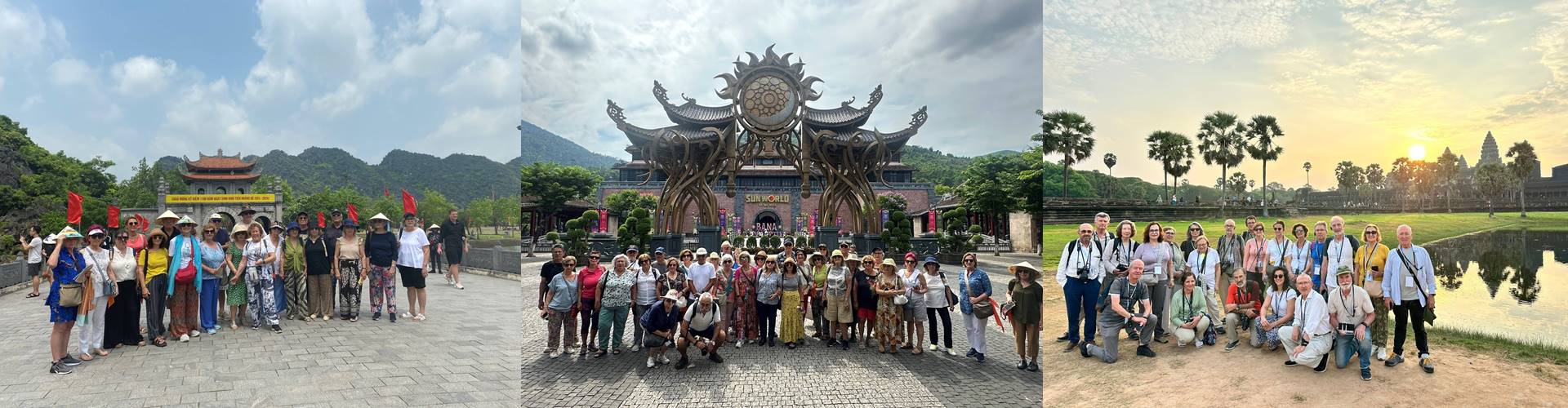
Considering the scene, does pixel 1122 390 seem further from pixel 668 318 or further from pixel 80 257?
pixel 80 257

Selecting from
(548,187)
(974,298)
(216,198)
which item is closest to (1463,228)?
(974,298)

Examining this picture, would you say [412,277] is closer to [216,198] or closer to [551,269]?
[551,269]

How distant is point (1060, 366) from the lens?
648 centimetres

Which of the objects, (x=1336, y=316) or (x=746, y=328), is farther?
(x=746, y=328)

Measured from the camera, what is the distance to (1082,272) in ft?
19.3

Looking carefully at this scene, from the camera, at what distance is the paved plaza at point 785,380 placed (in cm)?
470

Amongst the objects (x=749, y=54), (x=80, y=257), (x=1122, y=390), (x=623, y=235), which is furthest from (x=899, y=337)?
(x=623, y=235)

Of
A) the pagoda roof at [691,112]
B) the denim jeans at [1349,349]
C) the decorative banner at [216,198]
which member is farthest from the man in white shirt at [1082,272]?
the decorative banner at [216,198]

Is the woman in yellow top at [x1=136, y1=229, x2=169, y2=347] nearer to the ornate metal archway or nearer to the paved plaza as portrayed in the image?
the paved plaza

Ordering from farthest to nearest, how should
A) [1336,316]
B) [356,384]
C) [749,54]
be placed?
[749,54]
[1336,316]
[356,384]

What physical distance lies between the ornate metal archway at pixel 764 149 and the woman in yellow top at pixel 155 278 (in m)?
8.54

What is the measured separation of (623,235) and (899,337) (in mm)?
12064

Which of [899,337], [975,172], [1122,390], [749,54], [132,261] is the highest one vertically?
[749,54]

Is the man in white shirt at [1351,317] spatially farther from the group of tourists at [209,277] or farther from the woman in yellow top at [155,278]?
the woman in yellow top at [155,278]
